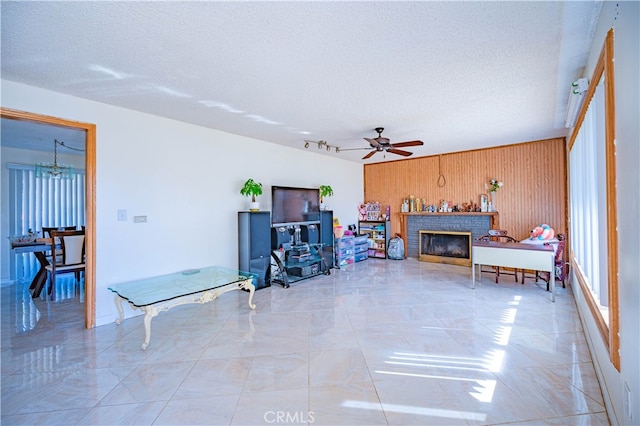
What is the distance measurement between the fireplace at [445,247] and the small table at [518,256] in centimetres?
179

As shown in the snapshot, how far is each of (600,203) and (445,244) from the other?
13.7 feet

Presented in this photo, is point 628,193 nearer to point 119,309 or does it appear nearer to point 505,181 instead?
point 119,309

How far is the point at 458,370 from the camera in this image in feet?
6.81

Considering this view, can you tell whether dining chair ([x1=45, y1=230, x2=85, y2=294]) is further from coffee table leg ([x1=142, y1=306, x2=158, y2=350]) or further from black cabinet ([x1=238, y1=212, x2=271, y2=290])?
Result: coffee table leg ([x1=142, y1=306, x2=158, y2=350])

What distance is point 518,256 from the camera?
148 inches

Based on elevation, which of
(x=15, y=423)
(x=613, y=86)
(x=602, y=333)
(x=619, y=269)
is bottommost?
(x=15, y=423)

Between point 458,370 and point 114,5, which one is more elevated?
point 114,5

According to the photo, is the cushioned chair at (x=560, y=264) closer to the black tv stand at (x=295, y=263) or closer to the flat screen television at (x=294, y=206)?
the black tv stand at (x=295, y=263)

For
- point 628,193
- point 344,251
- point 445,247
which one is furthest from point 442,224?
point 628,193

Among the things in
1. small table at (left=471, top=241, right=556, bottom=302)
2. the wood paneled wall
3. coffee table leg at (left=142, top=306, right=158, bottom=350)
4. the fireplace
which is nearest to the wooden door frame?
coffee table leg at (left=142, top=306, right=158, bottom=350)

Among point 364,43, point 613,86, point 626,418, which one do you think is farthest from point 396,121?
point 626,418

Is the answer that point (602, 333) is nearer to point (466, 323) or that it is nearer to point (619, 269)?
point (619, 269)

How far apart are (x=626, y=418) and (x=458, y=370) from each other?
0.91 meters

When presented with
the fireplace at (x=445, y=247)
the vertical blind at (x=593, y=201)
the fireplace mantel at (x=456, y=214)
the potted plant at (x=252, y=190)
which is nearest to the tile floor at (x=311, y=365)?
the vertical blind at (x=593, y=201)
